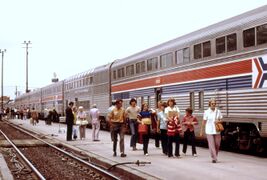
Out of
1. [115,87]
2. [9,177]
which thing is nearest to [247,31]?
[9,177]

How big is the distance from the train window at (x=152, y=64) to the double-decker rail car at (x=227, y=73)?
189mm

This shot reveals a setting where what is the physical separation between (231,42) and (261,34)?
76.4 inches

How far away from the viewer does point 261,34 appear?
51.0 feet

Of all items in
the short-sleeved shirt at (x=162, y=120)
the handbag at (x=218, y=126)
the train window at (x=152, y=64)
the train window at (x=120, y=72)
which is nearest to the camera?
the handbag at (x=218, y=126)

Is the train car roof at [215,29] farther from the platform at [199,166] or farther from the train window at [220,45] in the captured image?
the platform at [199,166]

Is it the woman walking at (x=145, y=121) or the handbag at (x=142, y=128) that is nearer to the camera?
the woman walking at (x=145, y=121)

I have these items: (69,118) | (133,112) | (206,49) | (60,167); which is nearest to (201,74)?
(206,49)

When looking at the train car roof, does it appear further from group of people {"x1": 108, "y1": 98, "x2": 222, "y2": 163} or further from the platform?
the platform

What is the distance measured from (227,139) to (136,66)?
10556 millimetres

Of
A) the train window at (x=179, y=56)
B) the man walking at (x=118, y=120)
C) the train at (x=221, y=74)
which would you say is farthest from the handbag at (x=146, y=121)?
the train window at (x=179, y=56)

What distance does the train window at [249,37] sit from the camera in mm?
16031

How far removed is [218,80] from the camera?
Answer: 59.8 feet

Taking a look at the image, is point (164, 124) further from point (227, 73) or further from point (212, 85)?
point (227, 73)

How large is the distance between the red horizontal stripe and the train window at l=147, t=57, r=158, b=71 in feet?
1.70
